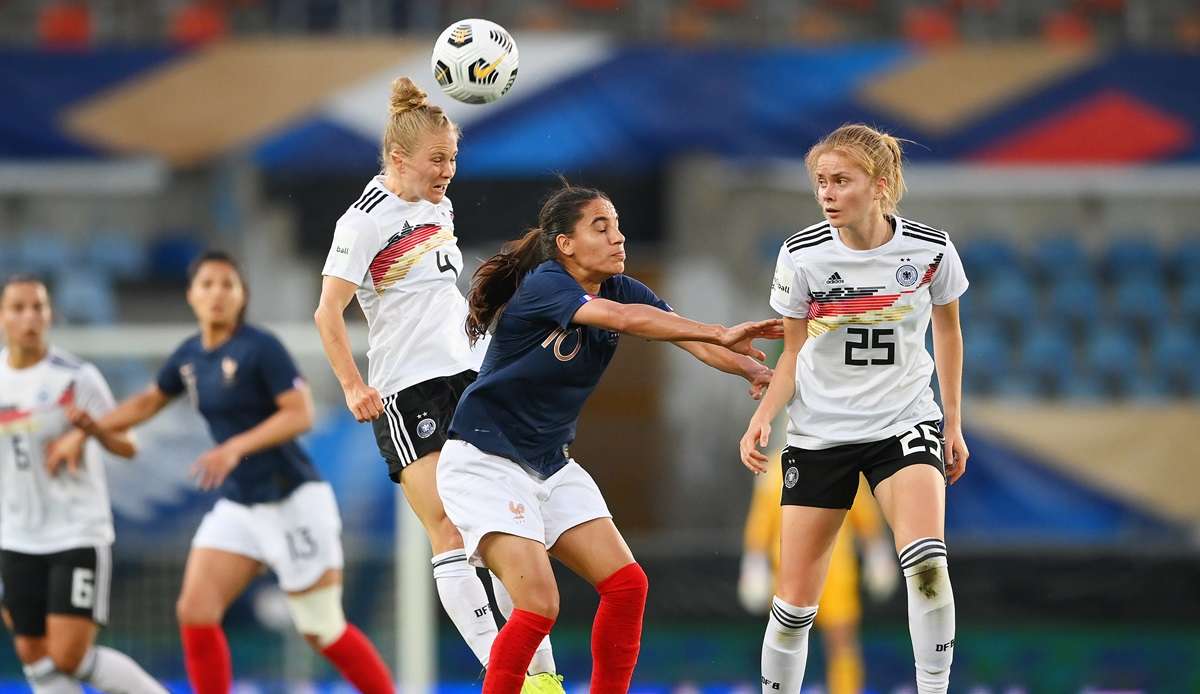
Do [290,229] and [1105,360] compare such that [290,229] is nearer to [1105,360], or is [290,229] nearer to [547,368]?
[1105,360]

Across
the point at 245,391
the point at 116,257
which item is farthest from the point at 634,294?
the point at 116,257

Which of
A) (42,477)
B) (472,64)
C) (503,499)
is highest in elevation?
(472,64)

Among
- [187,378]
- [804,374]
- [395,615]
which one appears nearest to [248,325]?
[187,378]

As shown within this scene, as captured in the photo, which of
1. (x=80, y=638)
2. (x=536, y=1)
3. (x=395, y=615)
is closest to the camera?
(x=80, y=638)

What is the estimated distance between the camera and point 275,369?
6953 mm

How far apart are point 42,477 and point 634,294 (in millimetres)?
3060

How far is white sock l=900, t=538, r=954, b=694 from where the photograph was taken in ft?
17.7

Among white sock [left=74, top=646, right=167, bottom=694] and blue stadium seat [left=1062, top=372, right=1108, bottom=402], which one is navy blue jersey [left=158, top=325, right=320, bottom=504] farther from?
blue stadium seat [left=1062, top=372, right=1108, bottom=402]

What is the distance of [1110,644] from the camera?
1194cm

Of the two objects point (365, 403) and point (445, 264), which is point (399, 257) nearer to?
point (445, 264)

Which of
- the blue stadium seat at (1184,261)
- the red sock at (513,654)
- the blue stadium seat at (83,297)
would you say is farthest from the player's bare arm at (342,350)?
the blue stadium seat at (1184,261)

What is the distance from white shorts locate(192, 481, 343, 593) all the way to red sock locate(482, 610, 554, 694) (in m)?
1.99

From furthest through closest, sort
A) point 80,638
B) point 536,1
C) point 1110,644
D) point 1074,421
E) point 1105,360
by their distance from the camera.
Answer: point 536,1 → point 1105,360 → point 1074,421 → point 1110,644 → point 80,638

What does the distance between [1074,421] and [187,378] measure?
9158 millimetres
